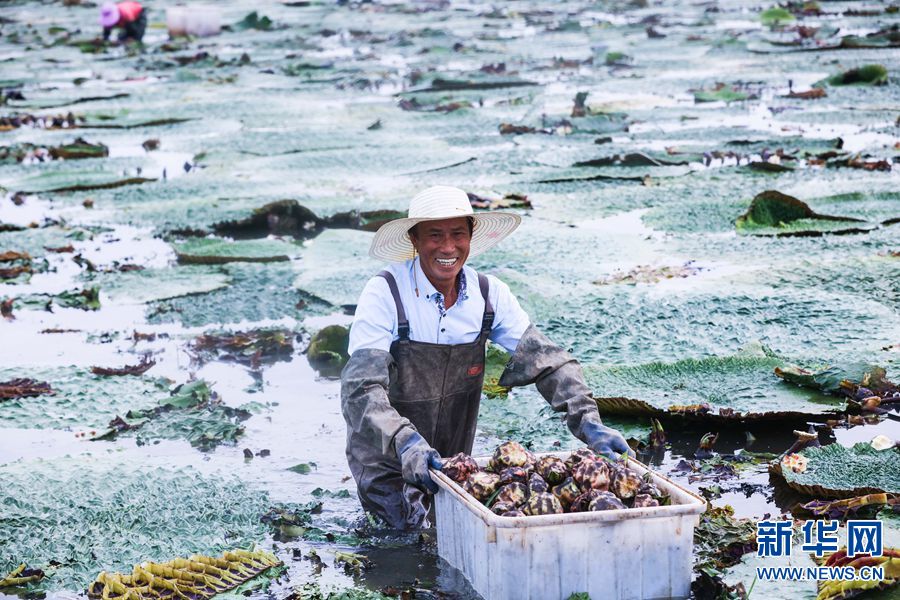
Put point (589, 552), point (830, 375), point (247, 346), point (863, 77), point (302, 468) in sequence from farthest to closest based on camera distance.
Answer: point (863, 77), point (247, 346), point (830, 375), point (302, 468), point (589, 552)

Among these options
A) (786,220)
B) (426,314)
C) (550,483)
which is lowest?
(786,220)

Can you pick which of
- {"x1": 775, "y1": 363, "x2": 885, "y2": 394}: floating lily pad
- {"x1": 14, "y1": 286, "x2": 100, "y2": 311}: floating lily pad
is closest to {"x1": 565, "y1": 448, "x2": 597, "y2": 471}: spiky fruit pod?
{"x1": 775, "y1": 363, "x2": 885, "y2": 394}: floating lily pad

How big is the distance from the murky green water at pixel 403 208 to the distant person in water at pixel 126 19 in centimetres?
396

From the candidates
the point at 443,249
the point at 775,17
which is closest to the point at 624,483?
the point at 443,249

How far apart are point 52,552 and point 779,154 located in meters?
6.95

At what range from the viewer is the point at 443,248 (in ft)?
13.1

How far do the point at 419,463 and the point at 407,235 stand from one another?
847 mm

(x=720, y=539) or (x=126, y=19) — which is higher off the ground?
(x=126, y=19)

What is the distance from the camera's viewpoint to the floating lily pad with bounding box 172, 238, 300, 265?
24.8 ft

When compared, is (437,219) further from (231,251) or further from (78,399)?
(231,251)

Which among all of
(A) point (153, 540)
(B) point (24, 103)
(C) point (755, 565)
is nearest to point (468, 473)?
(C) point (755, 565)

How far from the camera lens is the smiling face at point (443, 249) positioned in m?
3.97

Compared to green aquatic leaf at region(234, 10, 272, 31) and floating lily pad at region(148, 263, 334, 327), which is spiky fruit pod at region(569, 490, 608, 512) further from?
green aquatic leaf at region(234, 10, 272, 31)

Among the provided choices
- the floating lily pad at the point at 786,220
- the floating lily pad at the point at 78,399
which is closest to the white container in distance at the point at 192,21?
the floating lily pad at the point at 786,220
